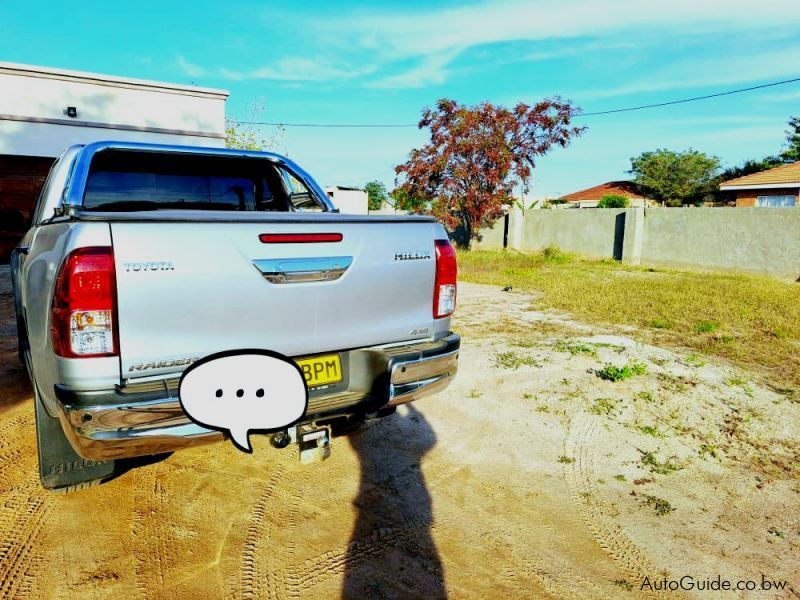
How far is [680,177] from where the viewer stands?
1337 inches

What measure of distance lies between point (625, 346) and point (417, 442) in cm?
333

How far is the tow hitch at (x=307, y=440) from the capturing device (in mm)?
2406

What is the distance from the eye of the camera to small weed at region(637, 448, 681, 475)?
3.31 metres

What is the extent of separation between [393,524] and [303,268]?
4.54ft

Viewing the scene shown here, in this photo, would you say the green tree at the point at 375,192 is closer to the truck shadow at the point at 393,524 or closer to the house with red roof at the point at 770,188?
the house with red roof at the point at 770,188

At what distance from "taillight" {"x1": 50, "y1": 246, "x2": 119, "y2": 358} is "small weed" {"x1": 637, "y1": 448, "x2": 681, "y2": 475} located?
3.13 m

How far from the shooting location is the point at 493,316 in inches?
309

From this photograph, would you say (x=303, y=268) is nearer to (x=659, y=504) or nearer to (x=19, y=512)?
(x=19, y=512)

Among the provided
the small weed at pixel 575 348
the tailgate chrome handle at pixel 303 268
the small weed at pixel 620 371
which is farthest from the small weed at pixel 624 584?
the small weed at pixel 575 348

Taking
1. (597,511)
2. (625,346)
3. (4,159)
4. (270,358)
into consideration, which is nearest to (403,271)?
(270,358)

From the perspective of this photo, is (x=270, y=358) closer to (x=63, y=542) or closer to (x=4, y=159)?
(x=63, y=542)

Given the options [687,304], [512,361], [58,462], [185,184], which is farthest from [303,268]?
[687,304]

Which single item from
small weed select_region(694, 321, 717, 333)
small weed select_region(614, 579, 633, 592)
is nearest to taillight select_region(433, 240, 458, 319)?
small weed select_region(614, 579, 633, 592)
